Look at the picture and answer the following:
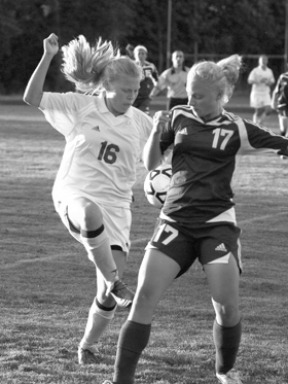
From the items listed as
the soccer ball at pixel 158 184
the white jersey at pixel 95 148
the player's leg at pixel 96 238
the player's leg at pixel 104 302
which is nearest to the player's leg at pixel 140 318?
the player's leg at pixel 96 238

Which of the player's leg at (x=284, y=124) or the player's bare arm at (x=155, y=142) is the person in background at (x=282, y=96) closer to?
the player's leg at (x=284, y=124)

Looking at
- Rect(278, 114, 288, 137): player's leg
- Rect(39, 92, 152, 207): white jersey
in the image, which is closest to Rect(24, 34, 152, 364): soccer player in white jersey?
Rect(39, 92, 152, 207): white jersey

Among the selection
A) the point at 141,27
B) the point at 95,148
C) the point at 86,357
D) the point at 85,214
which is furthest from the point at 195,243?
the point at 141,27

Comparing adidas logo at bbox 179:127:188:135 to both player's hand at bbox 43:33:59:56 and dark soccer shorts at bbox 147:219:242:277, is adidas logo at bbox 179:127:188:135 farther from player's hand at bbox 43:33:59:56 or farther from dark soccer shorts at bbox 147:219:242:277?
player's hand at bbox 43:33:59:56

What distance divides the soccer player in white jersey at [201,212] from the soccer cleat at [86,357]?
0.76m

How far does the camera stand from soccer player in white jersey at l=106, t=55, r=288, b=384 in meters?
4.91

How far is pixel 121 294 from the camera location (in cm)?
541

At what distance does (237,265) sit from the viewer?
503 cm

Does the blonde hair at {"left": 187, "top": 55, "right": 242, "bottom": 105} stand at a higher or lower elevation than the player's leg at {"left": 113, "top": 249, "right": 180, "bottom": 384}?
higher

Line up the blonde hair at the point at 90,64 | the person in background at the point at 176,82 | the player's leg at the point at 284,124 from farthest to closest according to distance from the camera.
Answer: the person in background at the point at 176,82
the player's leg at the point at 284,124
the blonde hair at the point at 90,64

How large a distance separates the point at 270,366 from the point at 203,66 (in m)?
1.76

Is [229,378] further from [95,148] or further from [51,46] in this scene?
[51,46]

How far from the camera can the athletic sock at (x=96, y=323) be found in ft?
18.7

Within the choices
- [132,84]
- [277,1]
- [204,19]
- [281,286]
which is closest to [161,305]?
[281,286]
